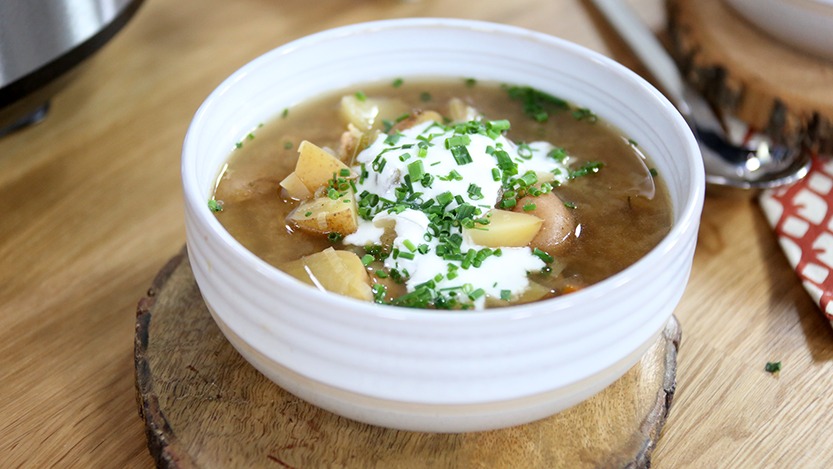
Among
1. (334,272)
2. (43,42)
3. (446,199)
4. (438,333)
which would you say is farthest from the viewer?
(43,42)

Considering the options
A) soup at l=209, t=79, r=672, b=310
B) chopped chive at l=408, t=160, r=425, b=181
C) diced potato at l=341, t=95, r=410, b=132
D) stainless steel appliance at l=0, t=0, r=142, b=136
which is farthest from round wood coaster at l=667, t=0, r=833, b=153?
stainless steel appliance at l=0, t=0, r=142, b=136

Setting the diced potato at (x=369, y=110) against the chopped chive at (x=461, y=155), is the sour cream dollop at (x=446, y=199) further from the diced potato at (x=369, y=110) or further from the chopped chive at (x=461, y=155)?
the diced potato at (x=369, y=110)

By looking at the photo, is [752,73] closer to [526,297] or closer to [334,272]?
[526,297]

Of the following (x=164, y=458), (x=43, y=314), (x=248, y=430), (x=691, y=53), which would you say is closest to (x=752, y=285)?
(x=691, y=53)

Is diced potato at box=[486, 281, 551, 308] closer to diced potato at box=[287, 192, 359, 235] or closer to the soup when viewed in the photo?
the soup

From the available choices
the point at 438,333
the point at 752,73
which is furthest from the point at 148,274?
the point at 752,73

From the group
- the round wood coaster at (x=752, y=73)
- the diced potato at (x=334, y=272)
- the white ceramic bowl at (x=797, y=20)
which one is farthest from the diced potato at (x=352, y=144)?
the white ceramic bowl at (x=797, y=20)

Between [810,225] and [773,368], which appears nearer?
[773,368]

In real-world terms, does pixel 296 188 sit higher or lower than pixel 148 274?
higher
